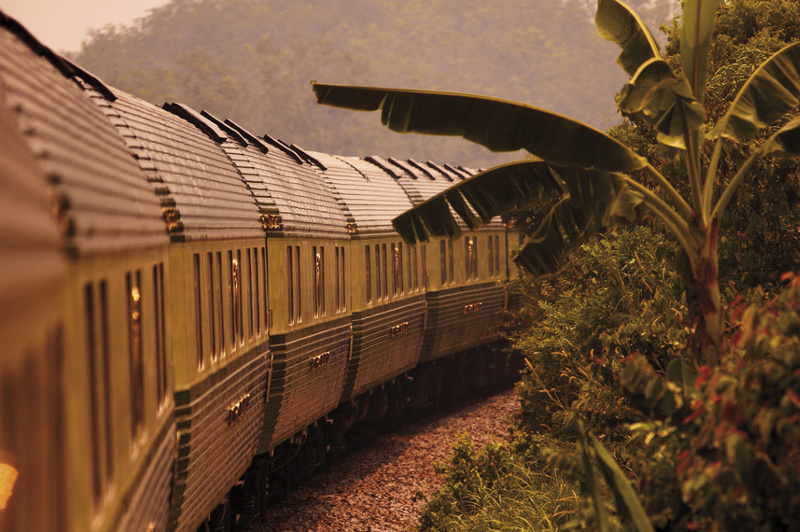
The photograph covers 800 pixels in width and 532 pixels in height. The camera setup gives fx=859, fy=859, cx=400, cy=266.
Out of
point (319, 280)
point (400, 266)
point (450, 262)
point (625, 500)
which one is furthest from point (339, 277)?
point (625, 500)

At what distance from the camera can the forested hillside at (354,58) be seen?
10538 cm

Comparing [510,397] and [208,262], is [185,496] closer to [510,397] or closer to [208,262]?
[208,262]

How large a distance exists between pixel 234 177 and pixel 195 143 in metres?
0.92

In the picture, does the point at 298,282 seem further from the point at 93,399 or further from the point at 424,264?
the point at 93,399

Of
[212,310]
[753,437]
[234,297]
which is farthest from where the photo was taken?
[234,297]

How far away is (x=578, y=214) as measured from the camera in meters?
7.41

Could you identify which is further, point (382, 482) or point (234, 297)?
point (382, 482)

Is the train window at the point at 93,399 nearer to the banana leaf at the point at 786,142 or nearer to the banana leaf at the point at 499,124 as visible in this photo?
the banana leaf at the point at 499,124

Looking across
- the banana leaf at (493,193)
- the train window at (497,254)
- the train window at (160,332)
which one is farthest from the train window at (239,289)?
the train window at (497,254)

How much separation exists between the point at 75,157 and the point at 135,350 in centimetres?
147

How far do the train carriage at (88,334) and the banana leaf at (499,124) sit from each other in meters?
1.89

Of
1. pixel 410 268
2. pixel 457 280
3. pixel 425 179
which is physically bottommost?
pixel 457 280

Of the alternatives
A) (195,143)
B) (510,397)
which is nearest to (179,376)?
(195,143)

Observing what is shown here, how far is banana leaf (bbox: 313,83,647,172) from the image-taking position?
611 cm
